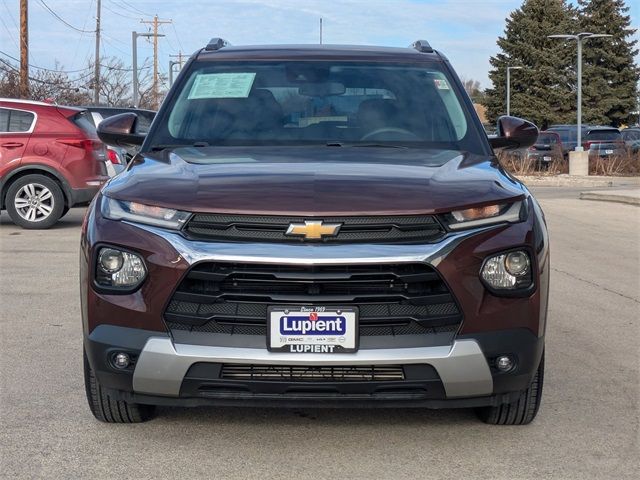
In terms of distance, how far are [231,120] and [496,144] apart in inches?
56.9

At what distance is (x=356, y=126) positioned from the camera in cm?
514

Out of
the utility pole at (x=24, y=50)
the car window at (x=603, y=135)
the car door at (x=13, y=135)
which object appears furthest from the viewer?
the car window at (x=603, y=135)

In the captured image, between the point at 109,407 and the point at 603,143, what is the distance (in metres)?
32.8

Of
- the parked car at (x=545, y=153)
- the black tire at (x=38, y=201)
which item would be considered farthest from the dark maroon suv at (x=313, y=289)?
the parked car at (x=545, y=153)

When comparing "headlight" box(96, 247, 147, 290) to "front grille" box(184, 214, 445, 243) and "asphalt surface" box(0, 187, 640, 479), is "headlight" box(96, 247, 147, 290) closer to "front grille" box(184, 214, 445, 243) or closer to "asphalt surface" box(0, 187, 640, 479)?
"front grille" box(184, 214, 445, 243)

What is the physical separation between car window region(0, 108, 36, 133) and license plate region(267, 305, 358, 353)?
10.3 metres

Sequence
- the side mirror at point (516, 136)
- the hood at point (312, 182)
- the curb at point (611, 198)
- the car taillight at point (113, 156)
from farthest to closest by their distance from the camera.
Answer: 1. the curb at point (611, 198)
2. the car taillight at point (113, 156)
3. the side mirror at point (516, 136)
4. the hood at point (312, 182)

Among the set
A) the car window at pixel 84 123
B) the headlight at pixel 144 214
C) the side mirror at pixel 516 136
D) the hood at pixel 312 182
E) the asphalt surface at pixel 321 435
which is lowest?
the asphalt surface at pixel 321 435

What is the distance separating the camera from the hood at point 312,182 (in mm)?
3865

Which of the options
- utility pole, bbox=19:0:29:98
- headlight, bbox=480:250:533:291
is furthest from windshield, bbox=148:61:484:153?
utility pole, bbox=19:0:29:98

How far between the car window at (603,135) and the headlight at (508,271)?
33285 millimetres

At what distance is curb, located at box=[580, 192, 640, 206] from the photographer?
61.8 feet

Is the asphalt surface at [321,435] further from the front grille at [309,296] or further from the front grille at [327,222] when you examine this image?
the front grille at [327,222]

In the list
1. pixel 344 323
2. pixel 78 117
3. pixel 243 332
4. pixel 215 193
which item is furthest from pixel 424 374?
pixel 78 117
